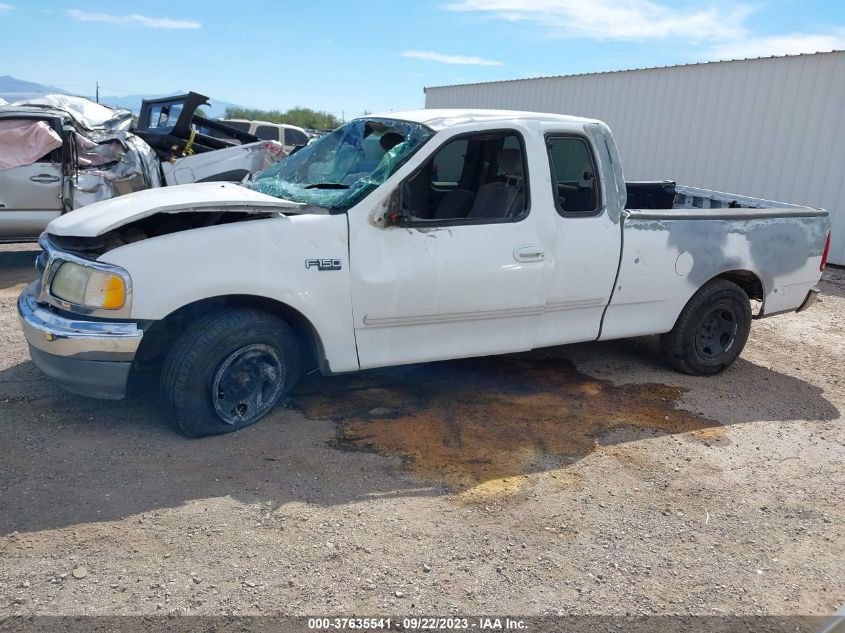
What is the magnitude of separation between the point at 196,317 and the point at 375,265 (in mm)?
1032

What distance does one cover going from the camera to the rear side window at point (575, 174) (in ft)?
15.5

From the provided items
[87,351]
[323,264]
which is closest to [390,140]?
[323,264]

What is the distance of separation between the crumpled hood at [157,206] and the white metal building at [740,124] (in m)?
10.2

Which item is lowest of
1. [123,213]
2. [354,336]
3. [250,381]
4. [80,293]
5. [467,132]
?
[250,381]

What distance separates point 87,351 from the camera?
3.55 metres

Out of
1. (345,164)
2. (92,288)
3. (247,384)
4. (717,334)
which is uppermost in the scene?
(345,164)

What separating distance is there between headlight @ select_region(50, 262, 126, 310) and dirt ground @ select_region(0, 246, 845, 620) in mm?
829

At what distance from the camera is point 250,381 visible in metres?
3.97

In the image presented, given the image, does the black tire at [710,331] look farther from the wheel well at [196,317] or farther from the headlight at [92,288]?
the headlight at [92,288]

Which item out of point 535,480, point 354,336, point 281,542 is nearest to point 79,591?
point 281,542

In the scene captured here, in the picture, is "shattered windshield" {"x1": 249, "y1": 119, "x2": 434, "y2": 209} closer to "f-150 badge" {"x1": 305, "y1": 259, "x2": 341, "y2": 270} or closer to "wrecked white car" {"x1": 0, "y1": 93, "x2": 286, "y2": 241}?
"f-150 badge" {"x1": 305, "y1": 259, "x2": 341, "y2": 270}

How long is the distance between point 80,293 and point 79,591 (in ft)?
5.12

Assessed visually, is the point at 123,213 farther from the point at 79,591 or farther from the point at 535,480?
Result: the point at 535,480

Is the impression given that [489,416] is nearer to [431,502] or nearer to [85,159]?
[431,502]
